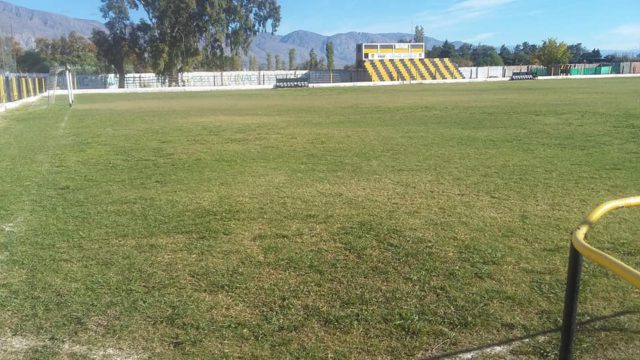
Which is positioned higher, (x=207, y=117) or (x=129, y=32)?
(x=129, y=32)

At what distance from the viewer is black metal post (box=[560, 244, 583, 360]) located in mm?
2357

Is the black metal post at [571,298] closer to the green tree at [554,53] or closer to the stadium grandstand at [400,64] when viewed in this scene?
the stadium grandstand at [400,64]

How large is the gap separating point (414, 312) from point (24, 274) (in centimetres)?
348

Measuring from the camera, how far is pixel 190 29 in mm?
63531

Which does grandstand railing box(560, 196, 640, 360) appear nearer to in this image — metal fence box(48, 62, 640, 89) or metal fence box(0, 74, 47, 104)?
metal fence box(0, 74, 47, 104)

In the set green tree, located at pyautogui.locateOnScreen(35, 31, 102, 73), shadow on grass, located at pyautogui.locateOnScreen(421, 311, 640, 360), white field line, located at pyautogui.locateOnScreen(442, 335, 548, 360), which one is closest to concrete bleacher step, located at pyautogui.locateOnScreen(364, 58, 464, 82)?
green tree, located at pyautogui.locateOnScreen(35, 31, 102, 73)

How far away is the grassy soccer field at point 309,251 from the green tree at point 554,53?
293 ft

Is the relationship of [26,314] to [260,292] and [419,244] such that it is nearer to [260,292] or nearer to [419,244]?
[260,292]

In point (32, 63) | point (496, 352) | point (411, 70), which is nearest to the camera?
point (496, 352)

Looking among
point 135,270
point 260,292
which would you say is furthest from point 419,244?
point 135,270

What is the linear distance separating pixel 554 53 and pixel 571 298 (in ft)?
328

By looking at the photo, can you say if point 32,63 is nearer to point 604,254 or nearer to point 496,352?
point 496,352

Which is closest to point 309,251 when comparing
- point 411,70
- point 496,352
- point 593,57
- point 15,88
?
point 496,352

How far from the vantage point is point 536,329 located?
376cm
